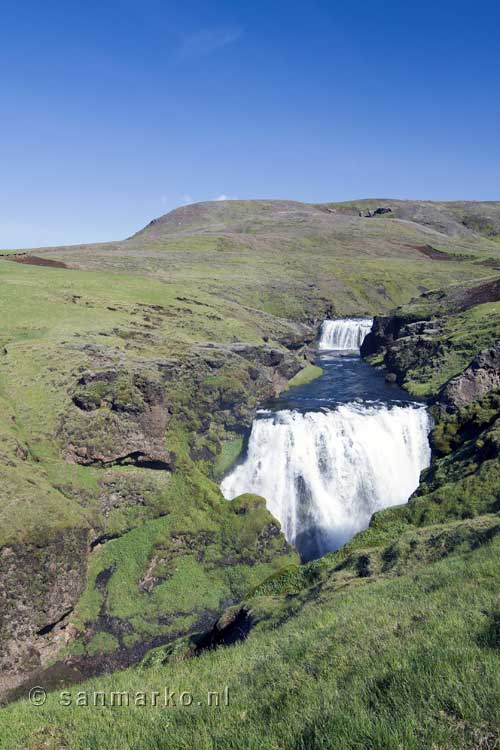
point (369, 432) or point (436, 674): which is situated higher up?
point (436, 674)

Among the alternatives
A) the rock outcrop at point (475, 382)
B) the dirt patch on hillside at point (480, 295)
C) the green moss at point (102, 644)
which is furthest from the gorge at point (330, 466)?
the dirt patch on hillside at point (480, 295)

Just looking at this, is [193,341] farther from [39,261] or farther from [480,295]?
[480,295]

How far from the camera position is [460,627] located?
7.44 m

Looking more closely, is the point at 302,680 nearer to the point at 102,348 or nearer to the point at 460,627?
the point at 460,627

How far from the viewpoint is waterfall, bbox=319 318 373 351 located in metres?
83.1

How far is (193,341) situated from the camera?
5247 centimetres

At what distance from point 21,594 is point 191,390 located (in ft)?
A: 73.0

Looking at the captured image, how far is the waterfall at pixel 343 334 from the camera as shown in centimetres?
8312

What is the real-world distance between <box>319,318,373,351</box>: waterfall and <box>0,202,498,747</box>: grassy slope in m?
4.58

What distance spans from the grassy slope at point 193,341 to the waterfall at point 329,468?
6.32 m

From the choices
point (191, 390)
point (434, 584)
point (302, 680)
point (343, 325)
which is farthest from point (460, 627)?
point (343, 325)

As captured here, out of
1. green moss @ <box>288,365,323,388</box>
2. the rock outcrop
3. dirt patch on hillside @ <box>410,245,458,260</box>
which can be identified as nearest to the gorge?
the rock outcrop

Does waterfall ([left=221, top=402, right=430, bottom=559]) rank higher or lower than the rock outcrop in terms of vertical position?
lower

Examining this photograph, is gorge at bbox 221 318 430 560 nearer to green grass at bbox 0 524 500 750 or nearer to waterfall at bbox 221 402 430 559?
waterfall at bbox 221 402 430 559
